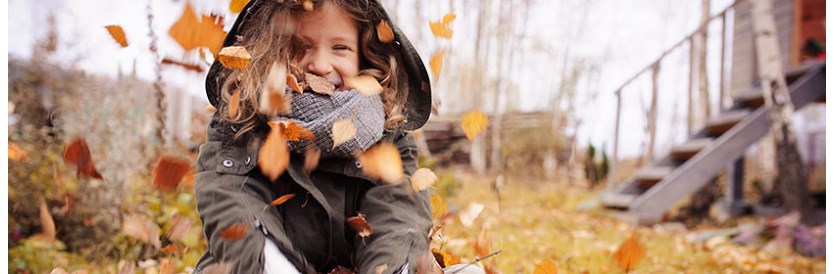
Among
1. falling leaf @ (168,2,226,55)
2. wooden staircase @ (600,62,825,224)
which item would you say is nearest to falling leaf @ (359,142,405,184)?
falling leaf @ (168,2,226,55)

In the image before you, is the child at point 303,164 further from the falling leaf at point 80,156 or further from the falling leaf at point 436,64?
the falling leaf at point 80,156

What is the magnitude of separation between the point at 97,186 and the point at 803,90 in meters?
5.13

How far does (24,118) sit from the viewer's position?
391 centimetres

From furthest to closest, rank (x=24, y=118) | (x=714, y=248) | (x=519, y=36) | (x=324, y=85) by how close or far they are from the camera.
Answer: (x=519, y=36) → (x=714, y=248) → (x=24, y=118) → (x=324, y=85)

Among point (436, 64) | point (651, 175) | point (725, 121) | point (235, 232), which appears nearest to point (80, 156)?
point (235, 232)

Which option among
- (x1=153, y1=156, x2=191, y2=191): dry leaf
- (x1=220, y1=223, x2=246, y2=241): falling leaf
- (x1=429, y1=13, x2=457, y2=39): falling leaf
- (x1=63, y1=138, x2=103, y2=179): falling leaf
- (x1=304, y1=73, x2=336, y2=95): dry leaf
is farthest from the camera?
(x1=429, y1=13, x2=457, y2=39): falling leaf

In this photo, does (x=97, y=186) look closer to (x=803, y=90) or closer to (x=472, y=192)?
(x=803, y=90)

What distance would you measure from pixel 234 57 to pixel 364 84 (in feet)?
1.02

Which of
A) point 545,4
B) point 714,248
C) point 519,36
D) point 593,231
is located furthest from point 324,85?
point 545,4

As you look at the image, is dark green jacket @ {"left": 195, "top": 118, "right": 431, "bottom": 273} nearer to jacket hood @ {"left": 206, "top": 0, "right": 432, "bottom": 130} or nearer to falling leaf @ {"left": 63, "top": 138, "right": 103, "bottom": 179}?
jacket hood @ {"left": 206, "top": 0, "right": 432, "bottom": 130}

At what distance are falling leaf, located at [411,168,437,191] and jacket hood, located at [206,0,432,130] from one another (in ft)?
0.43

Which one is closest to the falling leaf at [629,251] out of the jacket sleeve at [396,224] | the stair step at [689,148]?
the jacket sleeve at [396,224]

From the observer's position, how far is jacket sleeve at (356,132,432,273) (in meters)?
1.46

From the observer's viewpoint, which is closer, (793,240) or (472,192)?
(793,240)
